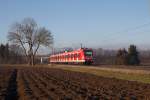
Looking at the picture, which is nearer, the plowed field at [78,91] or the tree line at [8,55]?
the plowed field at [78,91]

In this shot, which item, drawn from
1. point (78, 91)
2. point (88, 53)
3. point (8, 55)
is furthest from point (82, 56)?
point (8, 55)

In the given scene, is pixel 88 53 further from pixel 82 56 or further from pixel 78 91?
pixel 78 91

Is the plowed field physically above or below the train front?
below

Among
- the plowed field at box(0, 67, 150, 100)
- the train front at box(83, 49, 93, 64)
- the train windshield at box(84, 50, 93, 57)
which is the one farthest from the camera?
the train windshield at box(84, 50, 93, 57)

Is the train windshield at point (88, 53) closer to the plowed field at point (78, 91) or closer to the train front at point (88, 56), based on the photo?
the train front at point (88, 56)

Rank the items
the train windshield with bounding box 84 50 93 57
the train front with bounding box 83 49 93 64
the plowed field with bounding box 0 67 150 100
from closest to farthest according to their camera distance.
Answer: the plowed field with bounding box 0 67 150 100
the train front with bounding box 83 49 93 64
the train windshield with bounding box 84 50 93 57

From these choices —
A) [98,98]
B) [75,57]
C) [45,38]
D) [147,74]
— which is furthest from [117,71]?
[45,38]

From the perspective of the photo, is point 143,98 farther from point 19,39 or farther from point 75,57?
point 19,39

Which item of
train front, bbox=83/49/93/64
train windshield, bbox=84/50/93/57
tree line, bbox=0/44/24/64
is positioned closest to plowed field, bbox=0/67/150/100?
train front, bbox=83/49/93/64

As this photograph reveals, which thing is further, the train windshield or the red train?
the train windshield

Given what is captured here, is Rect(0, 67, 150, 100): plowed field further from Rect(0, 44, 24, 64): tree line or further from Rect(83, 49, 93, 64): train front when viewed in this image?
Rect(0, 44, 24, 64): tree line

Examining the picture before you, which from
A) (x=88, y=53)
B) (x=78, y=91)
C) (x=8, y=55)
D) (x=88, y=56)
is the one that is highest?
(x=8, y=55)

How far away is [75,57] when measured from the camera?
214 ft

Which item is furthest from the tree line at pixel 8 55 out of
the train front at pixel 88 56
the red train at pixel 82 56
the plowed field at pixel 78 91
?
the plowed field at pixel 78 91
